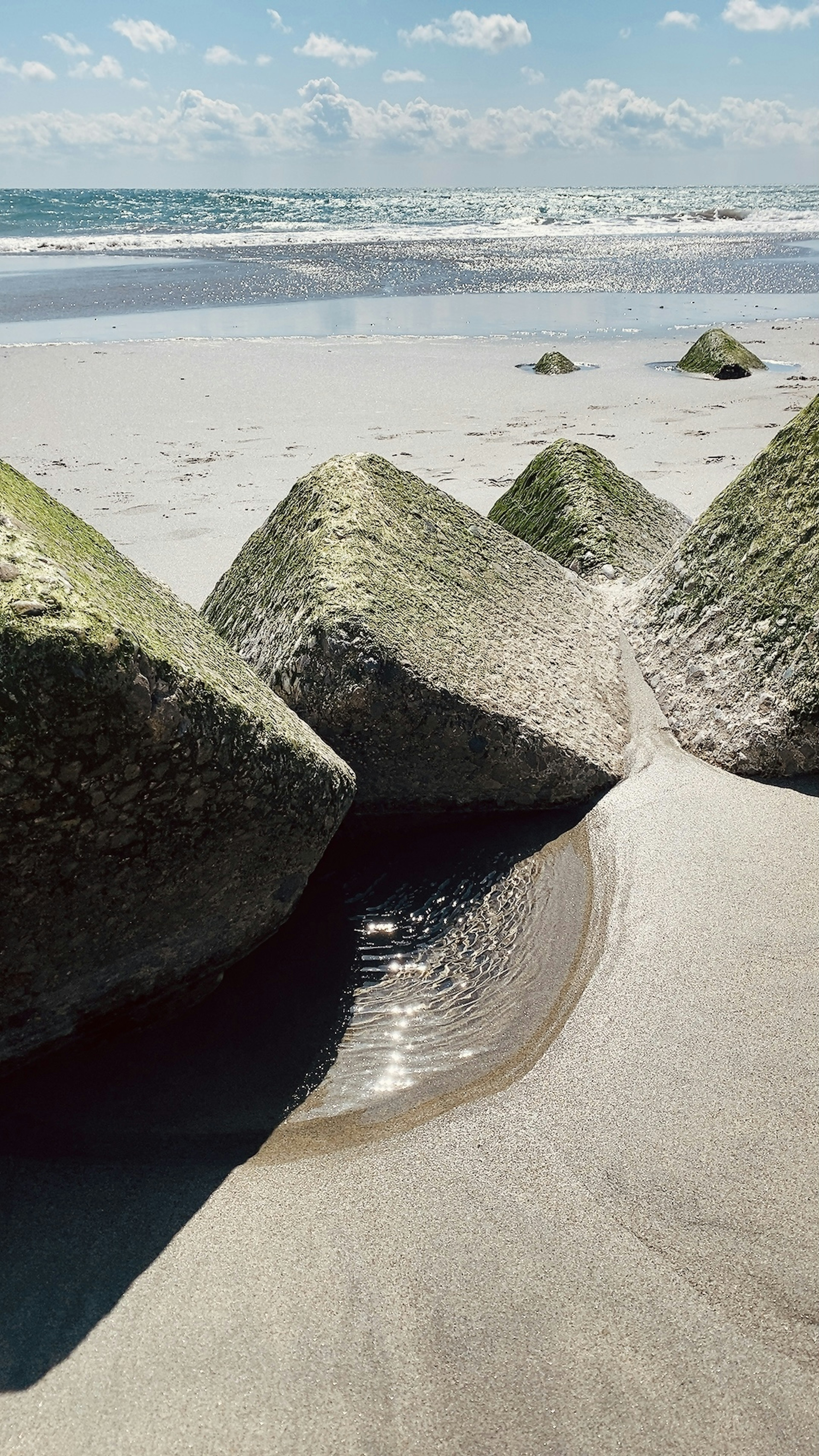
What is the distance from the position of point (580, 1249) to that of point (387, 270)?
27132 mm

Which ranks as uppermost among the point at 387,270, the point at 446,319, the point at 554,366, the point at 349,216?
the point at 349,216

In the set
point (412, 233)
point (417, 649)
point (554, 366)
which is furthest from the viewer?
point (412, 233)

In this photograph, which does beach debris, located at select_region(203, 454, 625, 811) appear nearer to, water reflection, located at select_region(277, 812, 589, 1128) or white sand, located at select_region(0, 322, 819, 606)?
water reflection, located at select_region(277, 812, 589, 1128)

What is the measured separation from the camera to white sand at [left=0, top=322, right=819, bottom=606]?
6625 mm

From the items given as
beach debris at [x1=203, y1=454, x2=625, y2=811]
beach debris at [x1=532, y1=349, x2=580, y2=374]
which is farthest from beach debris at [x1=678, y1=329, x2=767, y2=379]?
beach debris at [x1=203, y1=454, x2=625, y2=811]

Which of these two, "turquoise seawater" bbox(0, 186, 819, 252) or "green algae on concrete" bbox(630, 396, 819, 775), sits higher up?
"turquoise seawater" bbox(0, 186, 819, 252)

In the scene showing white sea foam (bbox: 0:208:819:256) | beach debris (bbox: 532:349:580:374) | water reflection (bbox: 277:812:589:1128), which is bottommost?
water reflection (bbox: 277:812:589:1128)

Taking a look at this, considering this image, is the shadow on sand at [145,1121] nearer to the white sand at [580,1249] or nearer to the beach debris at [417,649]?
the white sand at [580,1249]

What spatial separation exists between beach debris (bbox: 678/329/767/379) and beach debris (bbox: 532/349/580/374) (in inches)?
53.9

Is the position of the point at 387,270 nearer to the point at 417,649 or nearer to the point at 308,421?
the point at 308,421

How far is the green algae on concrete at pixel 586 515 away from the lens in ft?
15.1

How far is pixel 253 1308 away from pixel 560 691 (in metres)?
2.14

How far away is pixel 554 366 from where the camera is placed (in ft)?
38.1

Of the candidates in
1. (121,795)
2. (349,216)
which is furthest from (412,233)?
(121,795)
